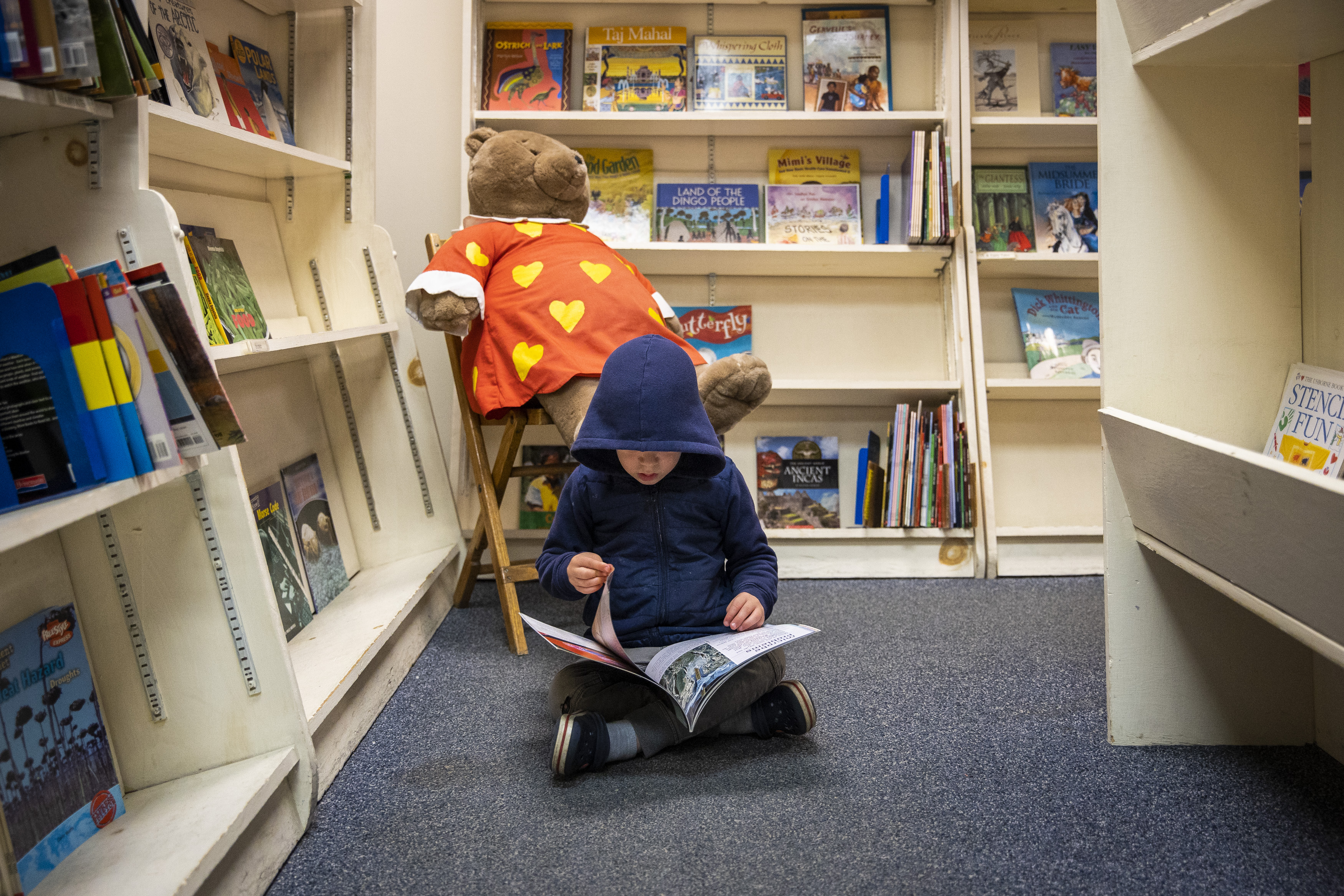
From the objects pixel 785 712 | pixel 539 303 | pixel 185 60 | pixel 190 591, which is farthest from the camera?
pixel 539 303

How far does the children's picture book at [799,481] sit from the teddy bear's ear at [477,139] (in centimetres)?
105

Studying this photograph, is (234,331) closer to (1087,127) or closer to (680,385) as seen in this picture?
(680,385)

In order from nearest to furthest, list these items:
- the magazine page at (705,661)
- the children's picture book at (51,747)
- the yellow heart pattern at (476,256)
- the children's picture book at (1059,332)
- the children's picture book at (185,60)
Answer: the children's picture book at (51,747) → the magazine page at (705,661) → the children's picture book at (185,60) → the yellow heart pattern at (476,256) → the children's picture book at (1059,332)

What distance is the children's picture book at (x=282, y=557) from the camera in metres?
1.61

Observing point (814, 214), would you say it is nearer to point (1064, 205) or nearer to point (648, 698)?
point (1064, 205)

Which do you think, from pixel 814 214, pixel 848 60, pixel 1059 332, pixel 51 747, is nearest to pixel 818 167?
pixel 814 214

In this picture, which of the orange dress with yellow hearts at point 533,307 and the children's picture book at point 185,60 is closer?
the children's picture book at point 185,60

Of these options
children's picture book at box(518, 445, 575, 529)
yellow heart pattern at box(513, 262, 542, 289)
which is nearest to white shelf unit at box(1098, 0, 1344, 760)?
yellow heart pattern at box(513, 262, 542, 289)

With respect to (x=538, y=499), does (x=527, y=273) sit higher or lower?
higher

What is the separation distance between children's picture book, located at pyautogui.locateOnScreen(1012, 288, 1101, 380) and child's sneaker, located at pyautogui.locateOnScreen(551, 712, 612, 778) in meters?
1.63

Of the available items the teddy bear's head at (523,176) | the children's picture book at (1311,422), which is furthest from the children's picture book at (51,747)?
the children's picture book at (1311,422)

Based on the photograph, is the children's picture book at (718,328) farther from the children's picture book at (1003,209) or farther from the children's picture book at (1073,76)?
the children's picture book at (1073,76)

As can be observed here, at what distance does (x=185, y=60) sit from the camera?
1.54m

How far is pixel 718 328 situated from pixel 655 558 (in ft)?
3.95
